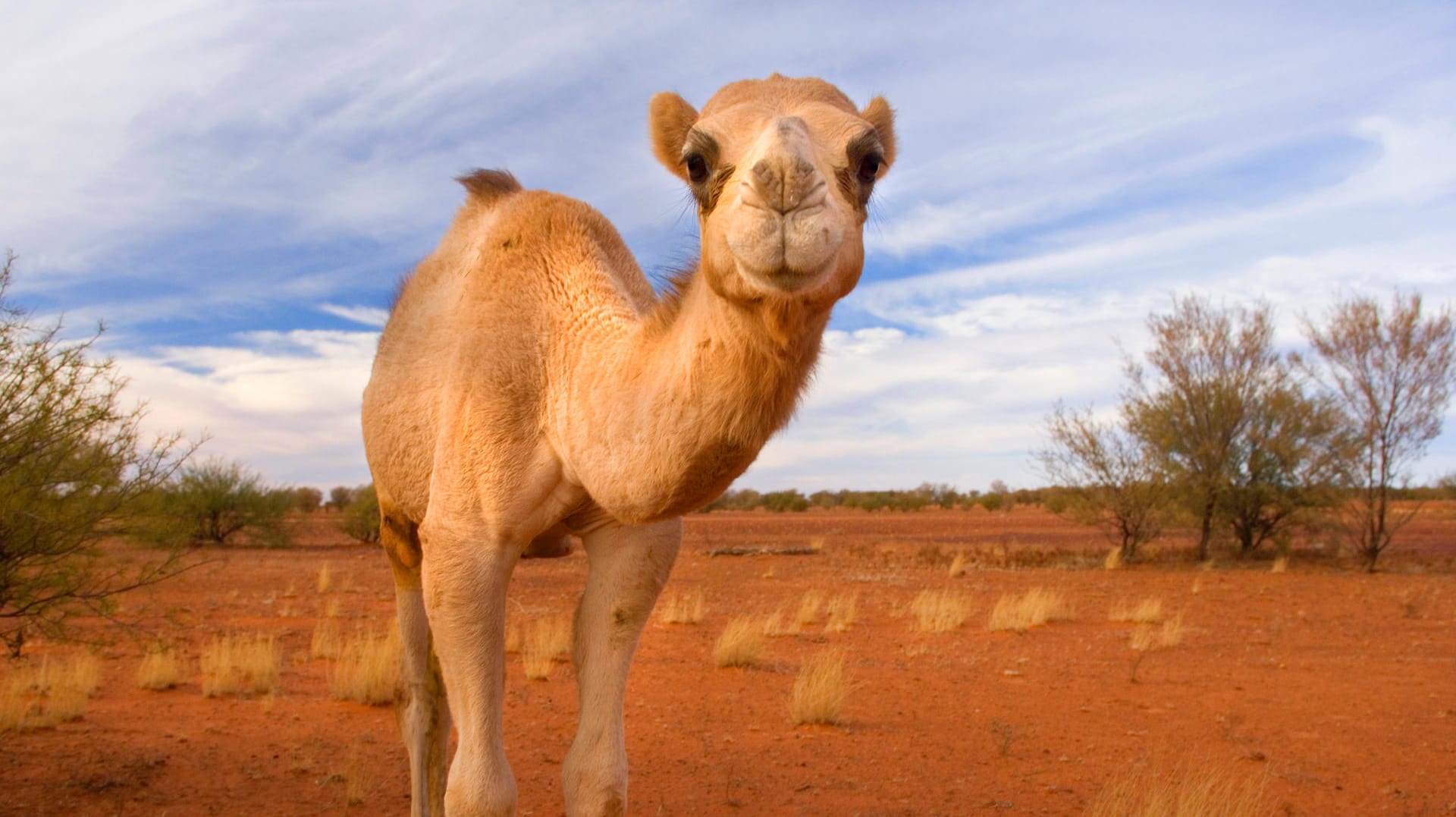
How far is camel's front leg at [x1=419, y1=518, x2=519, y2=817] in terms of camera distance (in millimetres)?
3742

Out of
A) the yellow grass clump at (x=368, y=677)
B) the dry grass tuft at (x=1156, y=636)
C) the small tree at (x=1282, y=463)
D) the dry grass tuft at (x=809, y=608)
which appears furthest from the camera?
the small tree at (x=1282, y=463)

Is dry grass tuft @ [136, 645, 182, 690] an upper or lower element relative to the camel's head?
lower

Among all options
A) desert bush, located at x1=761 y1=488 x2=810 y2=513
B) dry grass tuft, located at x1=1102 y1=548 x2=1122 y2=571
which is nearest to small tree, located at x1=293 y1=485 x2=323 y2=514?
desert bush, located at x1=761 y1=488 x2=810 y2=513

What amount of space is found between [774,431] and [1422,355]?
25754 millimetres

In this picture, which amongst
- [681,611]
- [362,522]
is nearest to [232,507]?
[362,522]

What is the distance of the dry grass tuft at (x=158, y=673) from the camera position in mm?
9766

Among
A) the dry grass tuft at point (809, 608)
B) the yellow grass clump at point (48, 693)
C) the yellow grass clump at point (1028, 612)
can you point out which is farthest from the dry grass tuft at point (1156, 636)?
the yellow grass clump at point (48, 693)

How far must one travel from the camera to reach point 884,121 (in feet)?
10.5

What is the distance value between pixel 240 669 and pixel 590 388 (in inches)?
326

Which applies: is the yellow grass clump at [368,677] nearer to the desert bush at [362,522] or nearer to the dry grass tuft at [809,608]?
the dry grass tuft at [809,608]

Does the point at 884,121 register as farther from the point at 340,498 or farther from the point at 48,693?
the point at 340,498

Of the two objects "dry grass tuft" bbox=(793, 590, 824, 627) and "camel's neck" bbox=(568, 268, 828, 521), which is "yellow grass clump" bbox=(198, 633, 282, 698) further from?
"camel's neck" bbox=(568, 268, 828, 521)

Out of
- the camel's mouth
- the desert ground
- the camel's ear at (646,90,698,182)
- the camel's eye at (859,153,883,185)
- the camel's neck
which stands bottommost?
the desert ground

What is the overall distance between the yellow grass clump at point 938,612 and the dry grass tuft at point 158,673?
926cm
